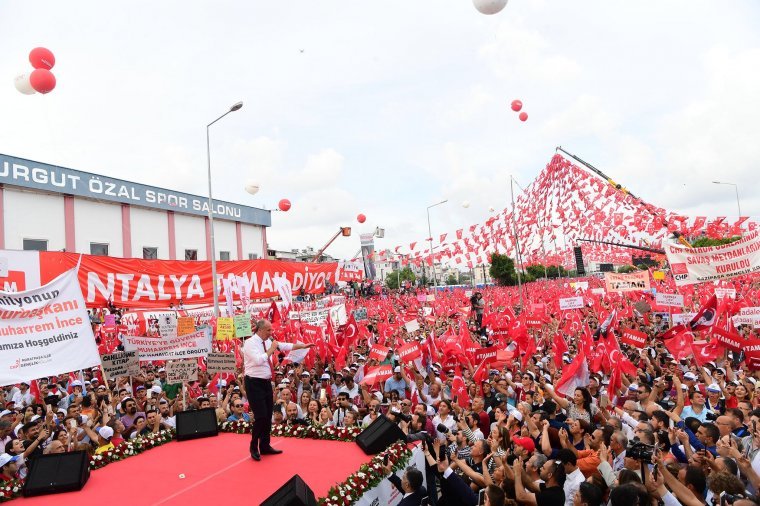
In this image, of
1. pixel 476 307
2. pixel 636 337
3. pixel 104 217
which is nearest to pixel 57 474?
pixel 636 337

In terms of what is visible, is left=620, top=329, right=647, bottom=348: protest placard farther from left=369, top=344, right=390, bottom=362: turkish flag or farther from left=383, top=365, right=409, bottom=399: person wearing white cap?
left=369, top=344, right=390, bottom=362: turkish flag

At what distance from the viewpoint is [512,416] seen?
6.97m

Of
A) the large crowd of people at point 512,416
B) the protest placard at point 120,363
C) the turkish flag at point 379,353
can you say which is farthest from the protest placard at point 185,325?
the turkish flag at point 379,353

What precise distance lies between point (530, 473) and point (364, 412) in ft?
11.7

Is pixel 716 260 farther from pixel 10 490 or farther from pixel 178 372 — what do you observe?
pixel 10 490

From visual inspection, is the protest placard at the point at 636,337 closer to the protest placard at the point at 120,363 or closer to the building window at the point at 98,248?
the protest placard at the point at 120,363

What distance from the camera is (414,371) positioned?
1019cm

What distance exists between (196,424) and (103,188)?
28.2 metres

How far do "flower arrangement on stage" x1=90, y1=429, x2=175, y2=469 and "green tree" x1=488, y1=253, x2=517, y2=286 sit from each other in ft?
197

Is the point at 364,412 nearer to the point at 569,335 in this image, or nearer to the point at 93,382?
the point at 93,382

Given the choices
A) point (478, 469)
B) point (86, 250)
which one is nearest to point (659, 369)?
point (478, 469)

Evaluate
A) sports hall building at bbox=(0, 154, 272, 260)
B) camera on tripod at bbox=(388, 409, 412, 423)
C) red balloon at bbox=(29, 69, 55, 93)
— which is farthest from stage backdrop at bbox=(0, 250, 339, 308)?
sports hall building at bbox=(0, 154, 272, 260)

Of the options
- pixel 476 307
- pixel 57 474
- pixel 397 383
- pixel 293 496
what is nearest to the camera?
pixel 293 496

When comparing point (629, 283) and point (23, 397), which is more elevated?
point (629, 283)
